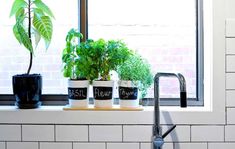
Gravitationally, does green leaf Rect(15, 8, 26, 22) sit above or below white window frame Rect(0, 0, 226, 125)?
above

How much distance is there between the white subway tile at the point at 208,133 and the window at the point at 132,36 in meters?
0.19

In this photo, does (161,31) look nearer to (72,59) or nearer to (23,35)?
(72,59)

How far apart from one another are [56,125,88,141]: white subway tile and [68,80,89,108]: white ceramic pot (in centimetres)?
10

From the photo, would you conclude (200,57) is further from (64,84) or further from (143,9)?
(64,84)

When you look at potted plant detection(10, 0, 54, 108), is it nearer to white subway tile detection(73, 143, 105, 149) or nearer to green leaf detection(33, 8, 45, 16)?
green leaf detection(33, 8, 45, 16)

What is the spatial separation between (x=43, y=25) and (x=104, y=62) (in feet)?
1.03

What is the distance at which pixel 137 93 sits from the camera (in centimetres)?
148

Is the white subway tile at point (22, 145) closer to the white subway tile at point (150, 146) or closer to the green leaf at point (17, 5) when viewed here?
the white subway tile at point (150, 146)

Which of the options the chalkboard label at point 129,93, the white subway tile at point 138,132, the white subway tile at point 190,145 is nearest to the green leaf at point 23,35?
the chalkboard label at point 129,93

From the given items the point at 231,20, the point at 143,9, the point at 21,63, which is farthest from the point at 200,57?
the point at 21,63

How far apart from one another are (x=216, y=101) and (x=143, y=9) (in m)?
0.57

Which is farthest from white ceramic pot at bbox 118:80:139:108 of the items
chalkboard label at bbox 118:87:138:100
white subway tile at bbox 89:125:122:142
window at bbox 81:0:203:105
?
window at bbox 81:0:203:105

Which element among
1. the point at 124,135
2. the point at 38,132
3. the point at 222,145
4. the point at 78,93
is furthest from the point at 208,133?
the point at 38,132

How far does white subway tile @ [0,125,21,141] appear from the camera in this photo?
58.7 inches
